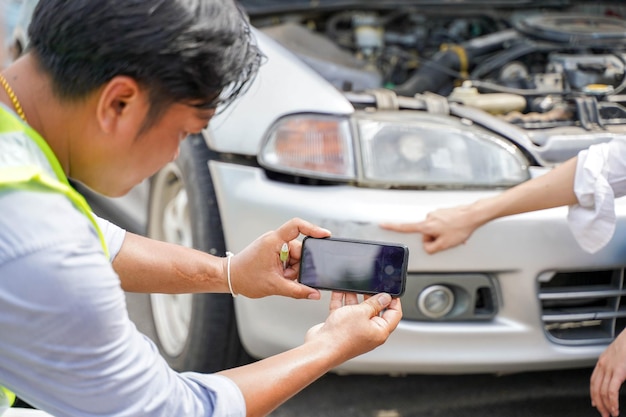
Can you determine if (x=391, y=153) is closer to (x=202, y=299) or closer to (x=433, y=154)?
(x=433, y=154)

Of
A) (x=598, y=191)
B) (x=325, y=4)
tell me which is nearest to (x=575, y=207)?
(x=598, y=191)

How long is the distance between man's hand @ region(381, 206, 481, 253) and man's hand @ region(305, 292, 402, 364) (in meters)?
0.56

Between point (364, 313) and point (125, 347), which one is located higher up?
point (125, 347)

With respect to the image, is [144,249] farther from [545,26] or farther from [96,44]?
[545,26]

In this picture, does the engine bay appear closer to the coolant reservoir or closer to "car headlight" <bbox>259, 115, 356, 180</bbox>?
the coolant reservoir

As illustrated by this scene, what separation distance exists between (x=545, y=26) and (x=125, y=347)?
269 cm

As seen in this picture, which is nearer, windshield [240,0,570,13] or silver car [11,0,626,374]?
silver car [11,0,626,374]

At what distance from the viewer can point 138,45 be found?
108 centimetres

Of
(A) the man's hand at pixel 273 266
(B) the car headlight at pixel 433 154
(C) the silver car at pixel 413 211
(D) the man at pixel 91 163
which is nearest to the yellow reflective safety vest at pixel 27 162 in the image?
(D) the man at pixel 91 163

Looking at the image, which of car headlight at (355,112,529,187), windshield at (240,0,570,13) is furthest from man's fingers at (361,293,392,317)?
windshield at (240,0,570,13)

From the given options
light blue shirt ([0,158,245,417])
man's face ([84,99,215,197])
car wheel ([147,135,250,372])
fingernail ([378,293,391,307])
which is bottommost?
car wheel ([147,135,250,372])

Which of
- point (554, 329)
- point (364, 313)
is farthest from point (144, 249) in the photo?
point (554, 329)

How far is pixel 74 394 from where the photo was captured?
1.11 metres

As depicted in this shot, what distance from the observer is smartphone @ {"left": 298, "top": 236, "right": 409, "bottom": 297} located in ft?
5.22
